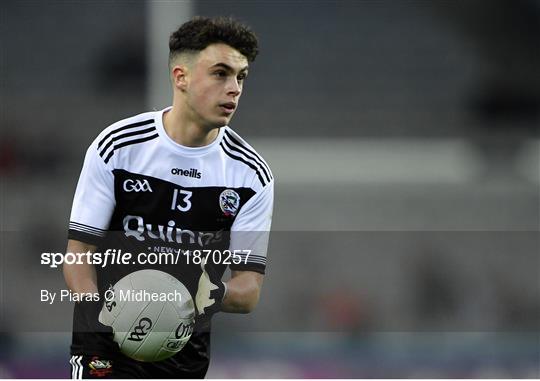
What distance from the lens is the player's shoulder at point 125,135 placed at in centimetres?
374

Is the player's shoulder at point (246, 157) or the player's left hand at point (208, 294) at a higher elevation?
the player's shoulder at point (246, 157)

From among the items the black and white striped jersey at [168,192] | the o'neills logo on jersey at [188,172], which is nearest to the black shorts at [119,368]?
the black and white striped jersey at [168,192]

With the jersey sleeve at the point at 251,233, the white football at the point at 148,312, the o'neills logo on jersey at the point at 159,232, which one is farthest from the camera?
the jersey sleeve at the point at 251,233

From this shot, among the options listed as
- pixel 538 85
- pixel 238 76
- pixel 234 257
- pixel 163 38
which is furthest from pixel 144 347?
pixel 538 85

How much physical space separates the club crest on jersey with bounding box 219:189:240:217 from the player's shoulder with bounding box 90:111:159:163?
388mm

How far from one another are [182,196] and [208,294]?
1.42ft

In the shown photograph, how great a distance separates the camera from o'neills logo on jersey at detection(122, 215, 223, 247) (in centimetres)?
379

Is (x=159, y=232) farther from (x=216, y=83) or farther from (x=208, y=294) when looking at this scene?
(x=216, y=83)

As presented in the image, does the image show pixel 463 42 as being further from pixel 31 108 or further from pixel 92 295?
pixel 92 295

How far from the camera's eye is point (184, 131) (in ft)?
12.6

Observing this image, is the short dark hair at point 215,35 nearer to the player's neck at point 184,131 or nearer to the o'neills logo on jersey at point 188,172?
the player's neck at point 184,131

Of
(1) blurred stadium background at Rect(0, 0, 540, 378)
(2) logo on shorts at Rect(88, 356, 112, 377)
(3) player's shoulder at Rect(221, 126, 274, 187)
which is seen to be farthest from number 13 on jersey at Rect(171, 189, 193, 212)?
(1) blurred stadium background at Rect(0, 0, 540, 378)

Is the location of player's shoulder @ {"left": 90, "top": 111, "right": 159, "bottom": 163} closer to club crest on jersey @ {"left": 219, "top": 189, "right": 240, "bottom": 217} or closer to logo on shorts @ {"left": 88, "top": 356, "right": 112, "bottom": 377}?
club crest on jersey @ {"left": 219, "top": 189, "right": 240, "bottom": 217}

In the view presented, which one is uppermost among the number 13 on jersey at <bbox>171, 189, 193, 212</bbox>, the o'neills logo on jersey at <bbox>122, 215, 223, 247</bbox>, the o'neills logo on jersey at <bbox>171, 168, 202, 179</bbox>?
the o'neills logo on jersey at <bbox>171, 168, 202, 179</bbox>
